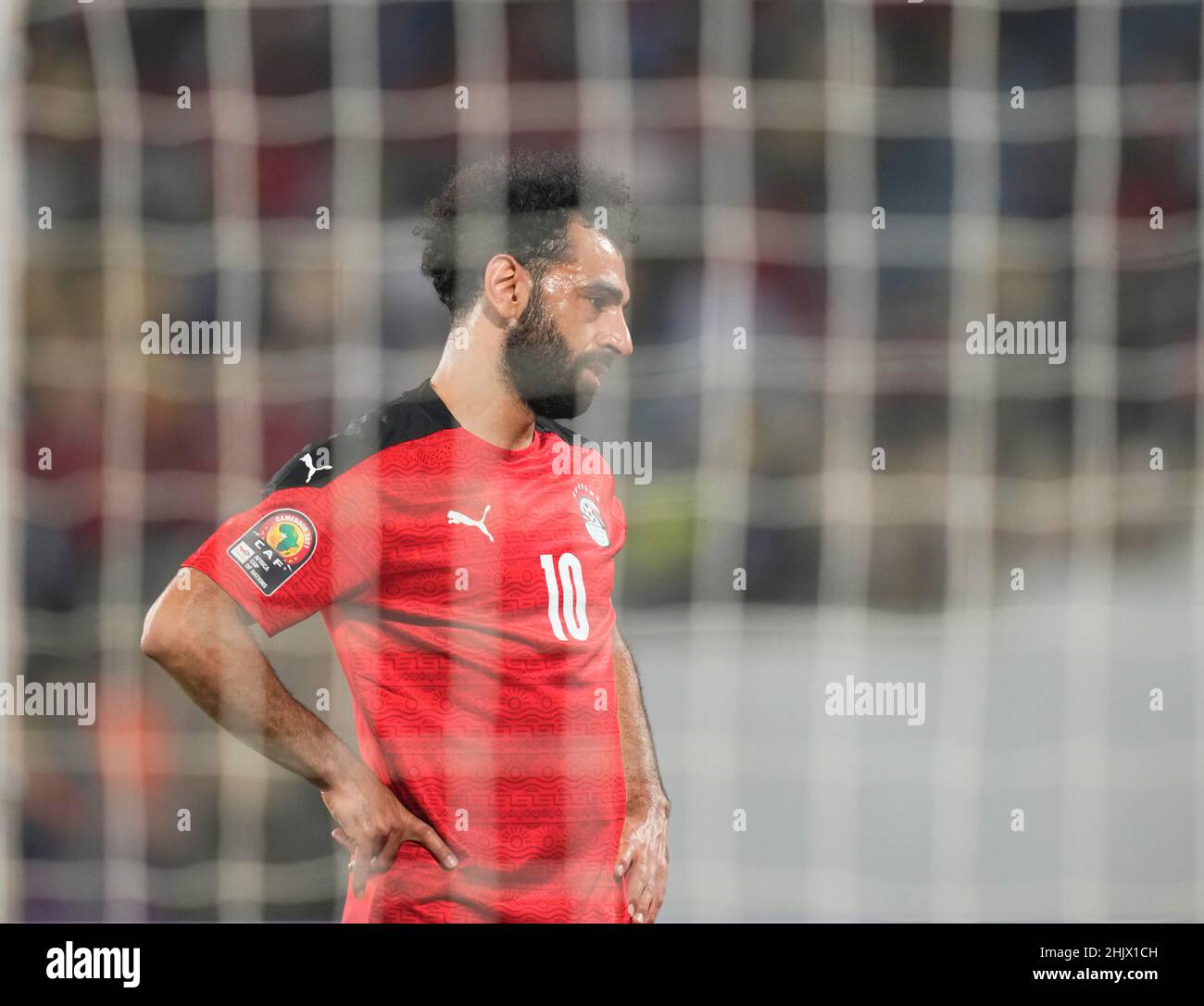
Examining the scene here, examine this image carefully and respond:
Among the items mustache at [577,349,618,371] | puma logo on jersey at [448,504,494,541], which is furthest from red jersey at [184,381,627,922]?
mustache at [577,349,618,371]

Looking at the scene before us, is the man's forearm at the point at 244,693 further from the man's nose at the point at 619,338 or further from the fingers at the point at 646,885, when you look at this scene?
the man's nose at the point at 619,338

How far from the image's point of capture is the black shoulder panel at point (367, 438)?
1.27m

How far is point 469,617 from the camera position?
126 cm

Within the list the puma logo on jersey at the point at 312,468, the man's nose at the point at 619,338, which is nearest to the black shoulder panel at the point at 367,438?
the puma logo on jersey at the point at 312,468

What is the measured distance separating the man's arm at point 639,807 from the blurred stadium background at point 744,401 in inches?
2.1

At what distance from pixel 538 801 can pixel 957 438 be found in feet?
2.31

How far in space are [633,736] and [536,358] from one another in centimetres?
48

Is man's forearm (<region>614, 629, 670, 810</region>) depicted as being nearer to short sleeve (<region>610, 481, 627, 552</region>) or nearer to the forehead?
short sleeve (<region>610, 481, 627, 552</region>)

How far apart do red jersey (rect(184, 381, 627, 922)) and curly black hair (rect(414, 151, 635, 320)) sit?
173 millimetres

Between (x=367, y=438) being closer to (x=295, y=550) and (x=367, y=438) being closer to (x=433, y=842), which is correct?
(x=295, y=550)

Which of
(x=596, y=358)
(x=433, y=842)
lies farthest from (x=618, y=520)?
(x=433, y=842)
